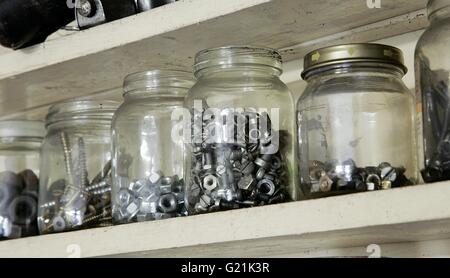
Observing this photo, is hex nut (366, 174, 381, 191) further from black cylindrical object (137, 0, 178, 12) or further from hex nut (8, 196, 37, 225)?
hex nut (8, 196, 37, 225)

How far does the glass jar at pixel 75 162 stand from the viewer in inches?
45.3

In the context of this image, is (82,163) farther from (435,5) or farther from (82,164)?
(435,5)

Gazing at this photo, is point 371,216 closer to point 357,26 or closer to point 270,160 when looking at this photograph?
point 270,160

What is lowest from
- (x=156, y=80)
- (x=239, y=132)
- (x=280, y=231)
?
(x=280, y=231)

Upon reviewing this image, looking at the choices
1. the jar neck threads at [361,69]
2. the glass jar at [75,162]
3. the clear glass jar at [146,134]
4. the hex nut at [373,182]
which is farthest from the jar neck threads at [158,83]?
the hex nut at [373,182]

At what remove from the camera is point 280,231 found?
89 cm

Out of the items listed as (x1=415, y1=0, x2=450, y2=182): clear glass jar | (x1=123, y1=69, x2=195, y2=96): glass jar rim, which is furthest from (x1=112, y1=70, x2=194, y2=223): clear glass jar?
(x1=415, y1=0, x2=450, y2=182): clear glass jar

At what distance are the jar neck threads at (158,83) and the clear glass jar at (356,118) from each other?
7.9 inches

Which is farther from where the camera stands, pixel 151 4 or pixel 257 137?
pixel 151 4

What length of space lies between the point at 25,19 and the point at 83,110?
15cm

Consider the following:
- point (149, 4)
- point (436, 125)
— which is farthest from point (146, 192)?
point (436, 125)

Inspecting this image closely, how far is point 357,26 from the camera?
105 cm
